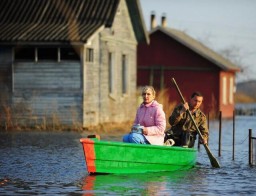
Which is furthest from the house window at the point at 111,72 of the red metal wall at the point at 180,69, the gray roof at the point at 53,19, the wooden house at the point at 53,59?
the red metal wall at the point at 180,69

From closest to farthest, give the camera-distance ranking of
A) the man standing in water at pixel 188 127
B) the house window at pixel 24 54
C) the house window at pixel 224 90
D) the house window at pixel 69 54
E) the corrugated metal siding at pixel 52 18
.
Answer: the man standing in water at pixel 188 127
the corrugated metal siding at pixel 52 18
the house window at pixel 69 54
the house window at pixel 24 54
the house window at pixel 224 90

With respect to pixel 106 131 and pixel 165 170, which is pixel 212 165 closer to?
pixel 165 170

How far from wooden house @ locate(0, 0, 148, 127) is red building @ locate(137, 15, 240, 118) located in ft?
50.7

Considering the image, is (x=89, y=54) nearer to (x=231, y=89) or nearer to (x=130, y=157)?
(x=130, y=157)

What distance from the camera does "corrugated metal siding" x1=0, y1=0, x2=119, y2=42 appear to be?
1218 inches

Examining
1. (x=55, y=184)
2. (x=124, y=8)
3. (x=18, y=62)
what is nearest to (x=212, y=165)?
(x=55, y=184)

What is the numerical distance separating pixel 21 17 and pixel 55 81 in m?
3.02

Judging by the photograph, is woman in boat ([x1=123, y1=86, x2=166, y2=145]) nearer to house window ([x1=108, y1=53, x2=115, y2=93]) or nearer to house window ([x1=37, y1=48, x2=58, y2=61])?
house window ([x1=37, y1=48, x2=58, y2=61])

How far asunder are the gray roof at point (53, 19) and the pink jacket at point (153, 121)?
41.9 ft

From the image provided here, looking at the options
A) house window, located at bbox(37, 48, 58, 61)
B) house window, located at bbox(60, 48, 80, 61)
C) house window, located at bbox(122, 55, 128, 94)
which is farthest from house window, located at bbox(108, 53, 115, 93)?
house window, located at bbox(37, 48, 58, 61)

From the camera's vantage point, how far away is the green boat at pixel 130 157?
655 inches

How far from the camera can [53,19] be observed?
3231 centimetres

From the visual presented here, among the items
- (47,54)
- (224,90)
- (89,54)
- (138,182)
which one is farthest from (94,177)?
(224,90)

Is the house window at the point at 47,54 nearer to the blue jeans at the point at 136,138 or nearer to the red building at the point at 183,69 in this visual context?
the blue jeans at the point at 136,138
